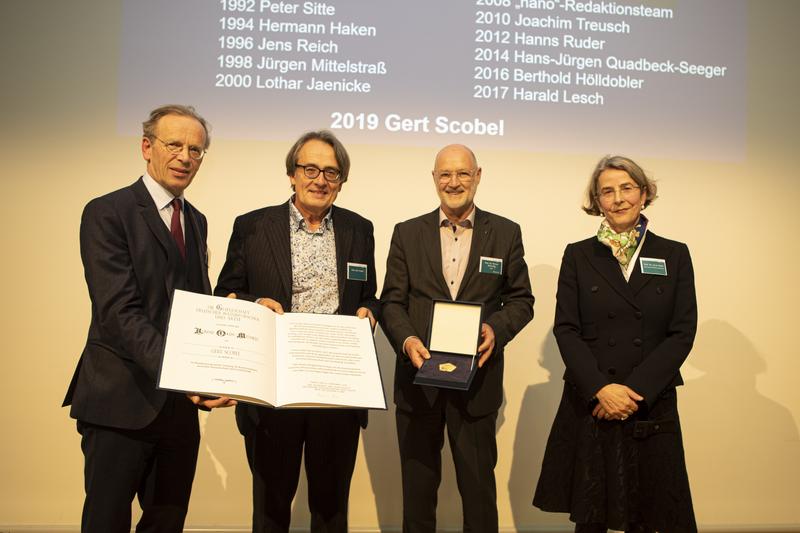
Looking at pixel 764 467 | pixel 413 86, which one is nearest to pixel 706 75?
pixel 413 86

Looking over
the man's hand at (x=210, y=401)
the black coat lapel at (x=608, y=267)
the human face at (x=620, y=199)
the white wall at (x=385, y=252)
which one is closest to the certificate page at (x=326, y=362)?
the man's hand at (x=210, y=401)

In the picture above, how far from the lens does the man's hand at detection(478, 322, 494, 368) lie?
8.38ft

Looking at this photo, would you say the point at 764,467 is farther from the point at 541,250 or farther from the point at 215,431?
the point at 215,431

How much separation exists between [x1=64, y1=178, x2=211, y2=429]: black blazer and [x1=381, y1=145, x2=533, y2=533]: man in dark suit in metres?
0.96

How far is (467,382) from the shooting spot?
234cm

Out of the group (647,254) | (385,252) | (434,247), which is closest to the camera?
(647,254)

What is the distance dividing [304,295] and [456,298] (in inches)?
24.5

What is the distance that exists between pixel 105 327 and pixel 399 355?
1165 millimetres

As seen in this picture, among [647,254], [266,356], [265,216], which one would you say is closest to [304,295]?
[265,216]

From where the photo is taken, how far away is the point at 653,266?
2.64 m

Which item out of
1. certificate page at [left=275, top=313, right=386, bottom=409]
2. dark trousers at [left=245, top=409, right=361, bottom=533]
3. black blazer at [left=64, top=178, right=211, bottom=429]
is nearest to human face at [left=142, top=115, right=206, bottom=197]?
black blazer at [left=64, top=178, right=211, bottom=429]

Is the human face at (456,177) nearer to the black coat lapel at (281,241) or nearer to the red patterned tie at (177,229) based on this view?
the black coat lapel at (281,241)

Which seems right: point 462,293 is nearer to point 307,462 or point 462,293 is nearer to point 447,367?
point 447,367

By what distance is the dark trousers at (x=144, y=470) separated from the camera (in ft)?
6.77
